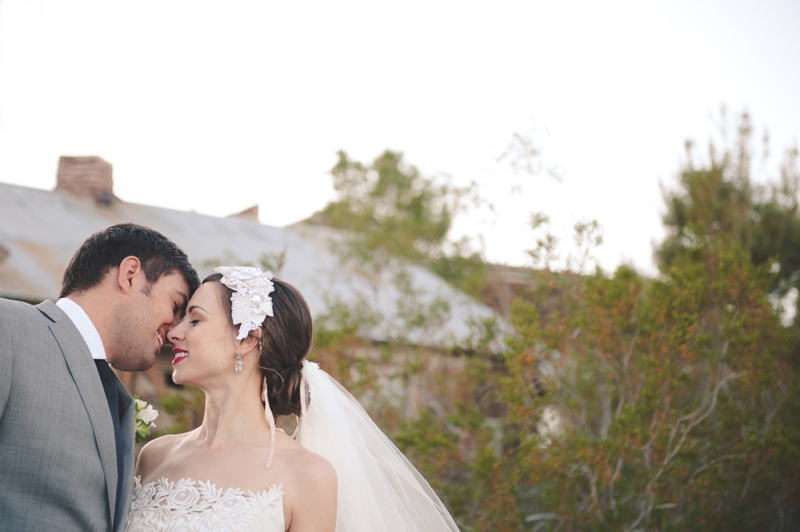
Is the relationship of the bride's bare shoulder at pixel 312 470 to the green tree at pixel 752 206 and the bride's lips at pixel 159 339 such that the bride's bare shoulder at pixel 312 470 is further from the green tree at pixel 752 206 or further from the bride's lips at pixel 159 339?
the green tree at pixel 752 206

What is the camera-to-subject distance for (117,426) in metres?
2.41

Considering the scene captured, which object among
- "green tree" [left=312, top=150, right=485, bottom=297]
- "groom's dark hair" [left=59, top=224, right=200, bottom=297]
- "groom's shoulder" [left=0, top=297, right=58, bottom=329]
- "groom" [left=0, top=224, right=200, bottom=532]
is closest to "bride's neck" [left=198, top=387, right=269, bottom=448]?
"groom" [left=0, top=224, right=200, bottom=532]

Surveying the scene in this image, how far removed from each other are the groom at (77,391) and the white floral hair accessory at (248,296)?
406 millimetres

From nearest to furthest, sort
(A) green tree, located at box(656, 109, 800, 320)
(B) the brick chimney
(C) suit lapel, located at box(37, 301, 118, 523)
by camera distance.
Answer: (C) suit lapel, located at box(37, 301, 118, 523)
(A) green tree, located at box(656, 109, 800, 320)
(B) the brick chimney

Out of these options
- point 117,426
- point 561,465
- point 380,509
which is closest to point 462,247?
point 561,465

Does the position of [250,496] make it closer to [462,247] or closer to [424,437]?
[424,437]

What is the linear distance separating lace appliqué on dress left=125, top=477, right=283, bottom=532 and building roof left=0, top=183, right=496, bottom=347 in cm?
399

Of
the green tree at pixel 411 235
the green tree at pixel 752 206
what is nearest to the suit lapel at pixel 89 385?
the green tree at pixel 411 235

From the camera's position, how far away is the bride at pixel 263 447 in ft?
8.94

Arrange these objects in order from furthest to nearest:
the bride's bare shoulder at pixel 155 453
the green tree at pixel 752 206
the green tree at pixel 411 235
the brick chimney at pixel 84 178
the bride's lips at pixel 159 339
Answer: the brick chimney at pixel 84 178, the green tree at pixel 752 206, the green tree at pixel 411 235, the bride's bare shoulder at pixel 155 453, the bride's lips at pixel 159 339

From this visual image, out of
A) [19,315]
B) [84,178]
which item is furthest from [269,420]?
[84,178]

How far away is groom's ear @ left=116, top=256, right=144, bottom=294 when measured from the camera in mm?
2572

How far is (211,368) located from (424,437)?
3935mm

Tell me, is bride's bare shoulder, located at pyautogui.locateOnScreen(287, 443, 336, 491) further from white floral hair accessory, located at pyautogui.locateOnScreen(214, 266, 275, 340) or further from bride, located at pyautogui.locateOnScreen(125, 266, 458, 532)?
white floral hair accessory, located at pyautogui.locateOnScreen(214, 266, 275, 340)
